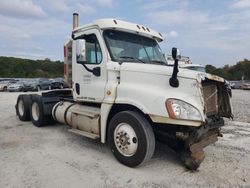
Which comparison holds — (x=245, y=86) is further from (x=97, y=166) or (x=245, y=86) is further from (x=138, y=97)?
(x=97, y=166)

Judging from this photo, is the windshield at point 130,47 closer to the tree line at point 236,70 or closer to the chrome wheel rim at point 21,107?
the chrome wheel rim at point 21,107

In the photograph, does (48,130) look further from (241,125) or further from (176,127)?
(241,125)

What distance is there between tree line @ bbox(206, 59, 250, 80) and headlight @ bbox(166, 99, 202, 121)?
239 feet

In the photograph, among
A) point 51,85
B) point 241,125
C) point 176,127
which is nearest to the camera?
point 176,127

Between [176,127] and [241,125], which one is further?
[241,125]

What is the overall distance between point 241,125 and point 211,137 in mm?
4284

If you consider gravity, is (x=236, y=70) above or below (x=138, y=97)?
above

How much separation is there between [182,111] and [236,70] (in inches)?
3487

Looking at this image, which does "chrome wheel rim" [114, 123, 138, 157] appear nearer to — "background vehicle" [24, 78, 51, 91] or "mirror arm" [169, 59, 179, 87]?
"mirror arm" [169, 59, 179, 87]

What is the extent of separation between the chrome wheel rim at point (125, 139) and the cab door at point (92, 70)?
2.97 ft

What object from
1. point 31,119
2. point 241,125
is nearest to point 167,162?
point 241,125

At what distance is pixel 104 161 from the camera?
16.2 ft

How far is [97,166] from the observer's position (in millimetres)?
4695

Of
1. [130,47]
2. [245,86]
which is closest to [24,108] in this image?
[130,47]
